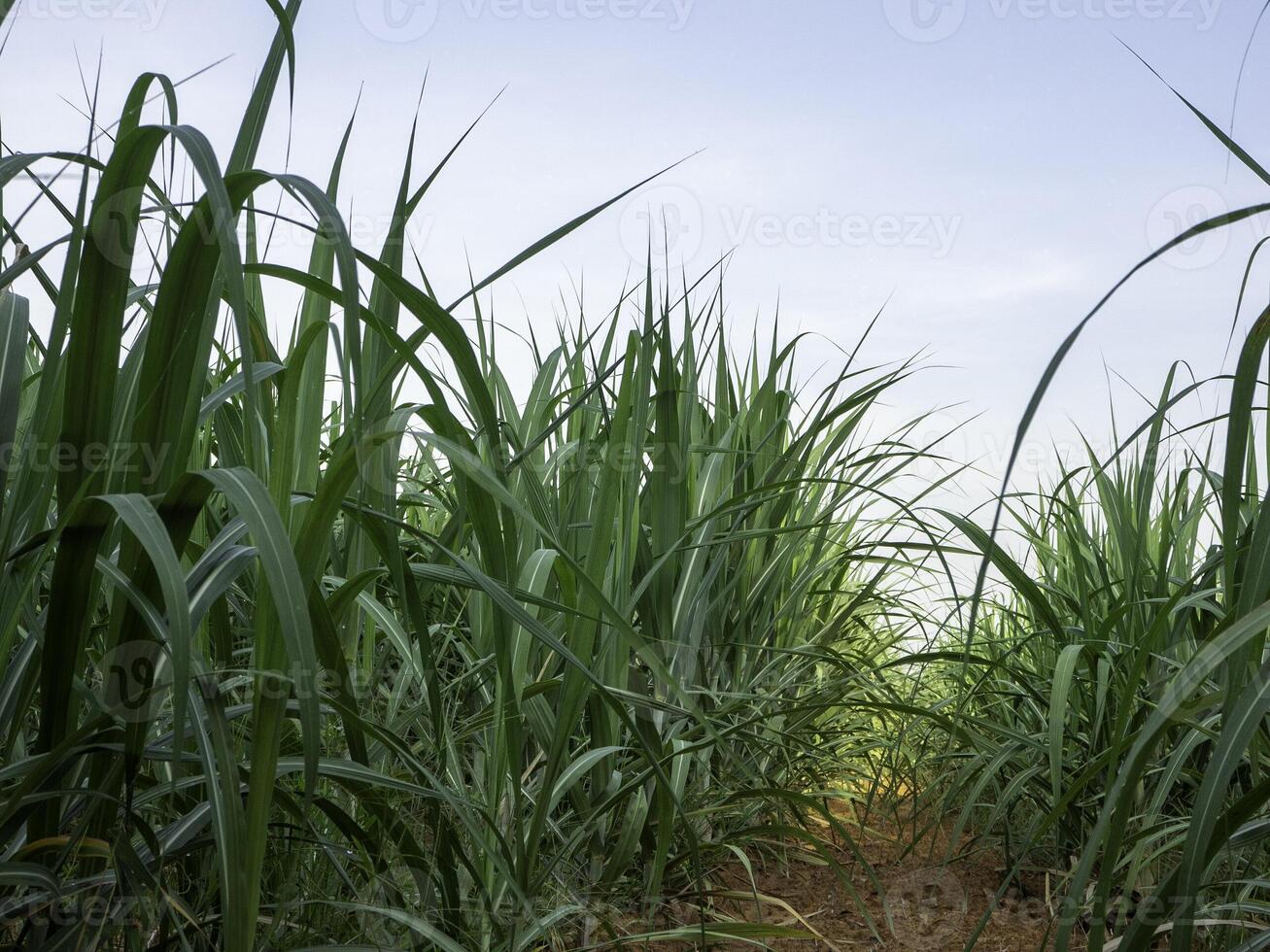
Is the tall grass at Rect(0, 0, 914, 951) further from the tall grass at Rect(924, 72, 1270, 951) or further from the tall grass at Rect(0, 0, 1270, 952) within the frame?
the tall grass at Rect(924, 72, 1270, 951)

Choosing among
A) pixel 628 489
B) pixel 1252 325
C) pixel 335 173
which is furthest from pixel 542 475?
pixel 1252 325

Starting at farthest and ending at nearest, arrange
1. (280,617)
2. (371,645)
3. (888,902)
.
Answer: (888,902) → (371,645) → (280,617)

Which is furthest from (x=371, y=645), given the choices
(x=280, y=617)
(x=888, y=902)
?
(x=888, y=902)

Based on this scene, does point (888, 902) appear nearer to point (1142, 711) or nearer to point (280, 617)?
point (1142, 711)

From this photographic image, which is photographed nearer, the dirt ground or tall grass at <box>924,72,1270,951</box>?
tall grass at <box>924,72,1270,951</box>

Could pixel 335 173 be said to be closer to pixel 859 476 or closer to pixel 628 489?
pixel 628 489

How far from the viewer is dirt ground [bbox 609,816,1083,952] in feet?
4.14

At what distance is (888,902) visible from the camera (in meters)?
1.41

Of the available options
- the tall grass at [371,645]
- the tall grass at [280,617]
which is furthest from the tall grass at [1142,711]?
the tall grass at [280,617]

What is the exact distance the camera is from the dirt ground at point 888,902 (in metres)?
1.26

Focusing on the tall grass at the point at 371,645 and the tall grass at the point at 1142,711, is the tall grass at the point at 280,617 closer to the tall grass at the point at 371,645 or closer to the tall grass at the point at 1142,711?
the tall grass at the point at 371,645

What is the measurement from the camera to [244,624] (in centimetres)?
113

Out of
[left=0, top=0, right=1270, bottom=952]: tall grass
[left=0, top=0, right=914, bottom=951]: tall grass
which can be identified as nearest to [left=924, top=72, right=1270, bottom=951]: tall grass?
[left=0, top=0, right=1270, bottom=952]: tall grass

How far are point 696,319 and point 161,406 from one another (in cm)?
115
